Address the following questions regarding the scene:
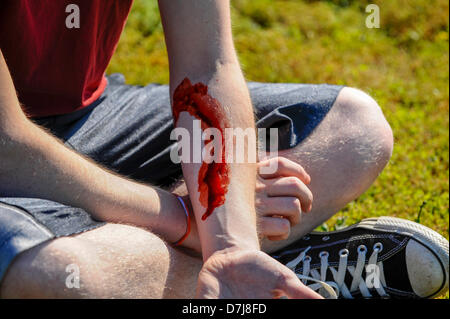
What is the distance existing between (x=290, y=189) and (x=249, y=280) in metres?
0.49

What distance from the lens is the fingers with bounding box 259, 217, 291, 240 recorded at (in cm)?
207

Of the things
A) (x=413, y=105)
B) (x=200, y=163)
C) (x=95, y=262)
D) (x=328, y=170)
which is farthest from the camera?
(x=413, y=105)

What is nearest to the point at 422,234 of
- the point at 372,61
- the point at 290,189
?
the point at 290,189

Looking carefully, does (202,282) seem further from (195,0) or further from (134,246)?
(195,0)

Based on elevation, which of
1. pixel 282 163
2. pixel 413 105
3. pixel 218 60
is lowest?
pixel 413 105

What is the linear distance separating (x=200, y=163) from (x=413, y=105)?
2.28m

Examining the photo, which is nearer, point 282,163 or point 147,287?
point 147,287

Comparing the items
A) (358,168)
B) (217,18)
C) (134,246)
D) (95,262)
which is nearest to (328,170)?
(358,168)

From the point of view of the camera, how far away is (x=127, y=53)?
168 inches

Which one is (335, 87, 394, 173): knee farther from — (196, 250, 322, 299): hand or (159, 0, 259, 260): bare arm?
(196, 250, 322, 299): hand

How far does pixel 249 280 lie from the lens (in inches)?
66.6

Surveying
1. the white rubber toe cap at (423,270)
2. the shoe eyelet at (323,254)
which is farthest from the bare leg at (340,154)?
the white rubber toe cap at (423,270)

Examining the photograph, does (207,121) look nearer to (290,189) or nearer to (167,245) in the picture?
(290,189)
